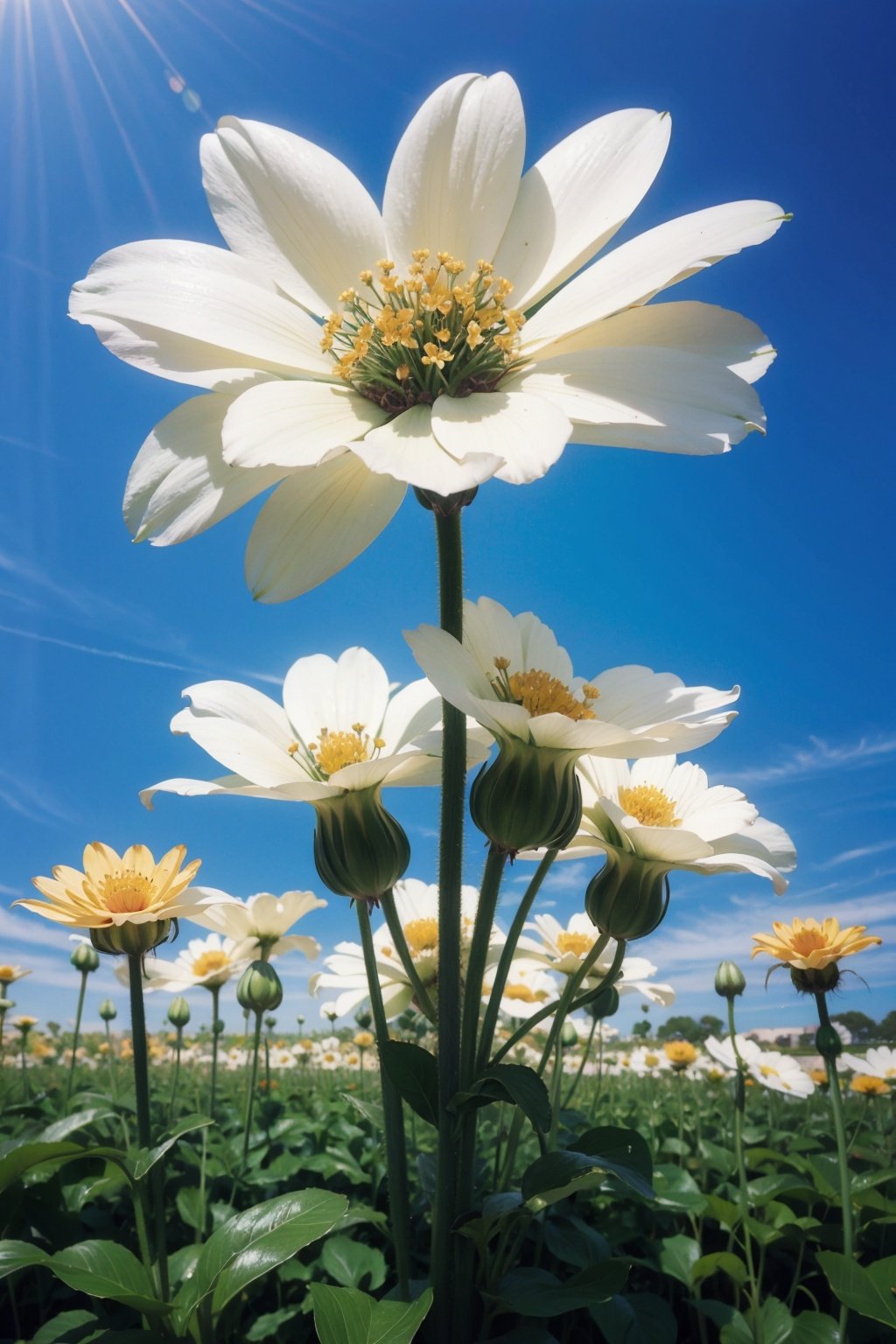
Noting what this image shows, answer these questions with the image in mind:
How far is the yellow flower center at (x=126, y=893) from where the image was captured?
4.80ft

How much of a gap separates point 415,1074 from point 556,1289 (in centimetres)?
34

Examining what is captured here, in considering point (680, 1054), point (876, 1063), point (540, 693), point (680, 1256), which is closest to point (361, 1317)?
point (540, 693)

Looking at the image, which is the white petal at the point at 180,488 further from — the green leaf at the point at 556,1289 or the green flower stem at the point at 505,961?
the green leaf at the point at 556,1289

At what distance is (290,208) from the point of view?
1.21 metres

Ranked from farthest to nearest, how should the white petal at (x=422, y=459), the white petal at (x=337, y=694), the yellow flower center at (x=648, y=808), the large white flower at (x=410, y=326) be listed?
the white petal at (x=337, y=694)
the yellow flower center at (x=648, y=808)
the large white flower at (x=410, y=326)
the white petal at (x=422, y=459)

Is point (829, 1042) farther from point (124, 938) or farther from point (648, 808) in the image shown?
point (124, 938)

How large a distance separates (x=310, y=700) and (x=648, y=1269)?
1.45m

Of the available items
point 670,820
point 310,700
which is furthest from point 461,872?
point 310,700

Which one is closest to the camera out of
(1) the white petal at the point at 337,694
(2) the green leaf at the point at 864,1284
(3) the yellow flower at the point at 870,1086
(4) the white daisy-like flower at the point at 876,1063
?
(2) the green leaf at the point at 864,1284

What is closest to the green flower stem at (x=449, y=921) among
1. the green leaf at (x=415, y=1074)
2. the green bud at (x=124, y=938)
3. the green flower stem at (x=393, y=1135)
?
the green leaf at (x=415, y=1074)

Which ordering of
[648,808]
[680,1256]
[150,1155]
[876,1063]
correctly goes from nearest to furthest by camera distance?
[150,1155] → [648,808] → [680,1256] → [876,1063]

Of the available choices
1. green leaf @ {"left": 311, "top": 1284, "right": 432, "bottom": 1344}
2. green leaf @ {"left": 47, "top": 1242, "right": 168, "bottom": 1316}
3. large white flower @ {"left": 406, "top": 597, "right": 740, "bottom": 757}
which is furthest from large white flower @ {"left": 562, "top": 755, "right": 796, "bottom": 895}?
green leaf @ {"left": 47, "top": 1242, "right": 168, "bottom": 1316}

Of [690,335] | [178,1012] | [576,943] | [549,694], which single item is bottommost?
[178,1012]

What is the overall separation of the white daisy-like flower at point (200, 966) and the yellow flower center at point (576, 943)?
749mm
